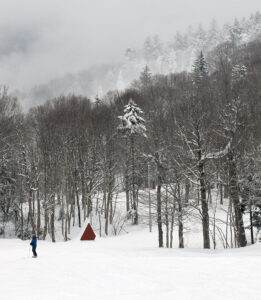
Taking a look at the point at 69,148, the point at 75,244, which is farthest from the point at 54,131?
the point at 75,244

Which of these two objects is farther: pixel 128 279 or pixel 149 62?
pixel 149 62

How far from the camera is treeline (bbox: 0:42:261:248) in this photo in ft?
63.5

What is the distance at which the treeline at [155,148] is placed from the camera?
63.5ft

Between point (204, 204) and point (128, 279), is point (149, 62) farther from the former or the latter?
point (128, 279)

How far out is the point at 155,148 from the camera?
20.3m

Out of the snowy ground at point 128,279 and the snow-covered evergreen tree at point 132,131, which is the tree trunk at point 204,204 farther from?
Result: the snow-covered evergreen tree at point 132,131

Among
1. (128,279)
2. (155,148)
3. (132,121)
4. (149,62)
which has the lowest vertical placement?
(128,279)

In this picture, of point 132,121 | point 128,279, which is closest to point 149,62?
point 132,121

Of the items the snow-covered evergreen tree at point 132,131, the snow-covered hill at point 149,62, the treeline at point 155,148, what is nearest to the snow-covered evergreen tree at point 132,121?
the snow-covered evergreen tree at point 132,131

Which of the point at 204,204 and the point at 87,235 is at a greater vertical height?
the point at 204,204

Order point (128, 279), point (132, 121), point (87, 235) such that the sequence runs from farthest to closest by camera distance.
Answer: point (132, 121)
point (87, 235)
point (128, 279)

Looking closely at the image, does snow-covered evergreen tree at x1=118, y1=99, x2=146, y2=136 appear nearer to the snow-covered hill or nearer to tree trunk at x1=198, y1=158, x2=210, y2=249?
tree trunk at x1=198, y1=158, x2=210, y2=249

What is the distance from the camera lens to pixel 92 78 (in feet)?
565

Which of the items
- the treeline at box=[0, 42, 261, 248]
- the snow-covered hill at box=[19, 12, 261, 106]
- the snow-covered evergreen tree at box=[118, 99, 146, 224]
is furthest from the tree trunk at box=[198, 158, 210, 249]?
the snow-covered hill at box=[19, 12, 261, 106]
